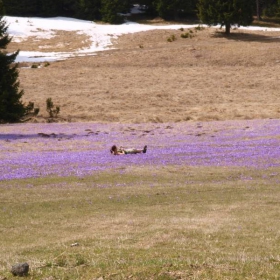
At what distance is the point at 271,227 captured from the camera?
15.2 meters

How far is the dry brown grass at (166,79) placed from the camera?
172ft

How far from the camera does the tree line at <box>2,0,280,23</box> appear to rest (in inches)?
4080

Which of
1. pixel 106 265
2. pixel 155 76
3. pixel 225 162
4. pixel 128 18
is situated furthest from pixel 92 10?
pixel 106 265

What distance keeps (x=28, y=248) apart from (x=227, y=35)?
79.1 metres

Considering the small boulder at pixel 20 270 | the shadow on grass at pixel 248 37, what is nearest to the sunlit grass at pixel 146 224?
the small boulder at pixel 20 270

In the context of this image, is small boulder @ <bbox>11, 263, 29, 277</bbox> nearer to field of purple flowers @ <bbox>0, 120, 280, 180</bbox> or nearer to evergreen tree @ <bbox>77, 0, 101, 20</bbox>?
field of purple flowers @ <bbox>0, 120, 280, 180</bbox>

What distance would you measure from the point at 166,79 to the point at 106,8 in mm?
41279

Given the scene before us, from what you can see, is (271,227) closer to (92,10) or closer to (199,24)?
(199,24)

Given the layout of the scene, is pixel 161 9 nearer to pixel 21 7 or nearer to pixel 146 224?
pixel 21 7

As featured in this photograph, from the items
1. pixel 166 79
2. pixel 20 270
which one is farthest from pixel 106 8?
pixel 20 270

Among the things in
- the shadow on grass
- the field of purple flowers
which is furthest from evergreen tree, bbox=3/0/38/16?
the field of purple flowers

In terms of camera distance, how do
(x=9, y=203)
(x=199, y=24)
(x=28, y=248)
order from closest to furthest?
(x=28, y=248) < (x=9, y=203) < (x=199, y=24)

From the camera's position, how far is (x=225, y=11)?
84.1m

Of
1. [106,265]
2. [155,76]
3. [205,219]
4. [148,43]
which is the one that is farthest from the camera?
[148,43]
